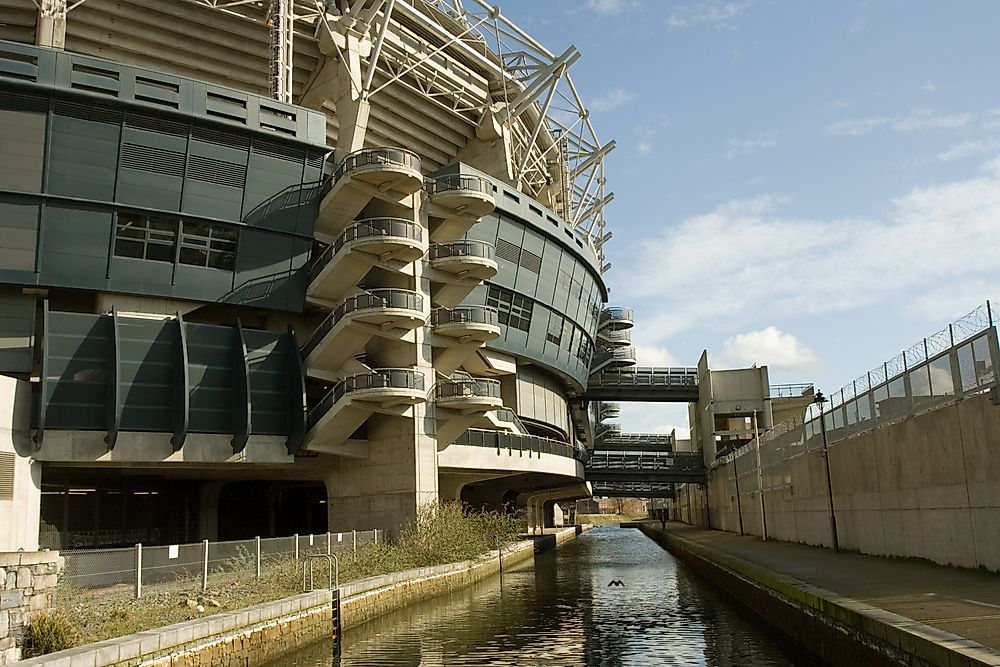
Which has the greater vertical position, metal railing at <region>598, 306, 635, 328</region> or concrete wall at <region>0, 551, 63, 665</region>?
metal railing at <region>598, 306, 635, 328</region>

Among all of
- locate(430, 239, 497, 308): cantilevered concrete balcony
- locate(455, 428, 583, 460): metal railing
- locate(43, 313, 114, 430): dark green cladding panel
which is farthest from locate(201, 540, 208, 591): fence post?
locate(455, 428, 583, 460): metal railing

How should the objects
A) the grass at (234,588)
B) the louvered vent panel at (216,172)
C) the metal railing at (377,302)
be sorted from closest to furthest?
the grass at (234,588)
the louvered vent panel at (216,172)
the metal railing at (377,302)

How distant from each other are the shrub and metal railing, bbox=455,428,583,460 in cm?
3017

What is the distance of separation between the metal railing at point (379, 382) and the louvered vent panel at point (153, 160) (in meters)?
10.9

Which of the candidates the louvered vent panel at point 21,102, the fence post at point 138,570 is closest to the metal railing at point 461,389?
the louvered vent panel at point 21,102

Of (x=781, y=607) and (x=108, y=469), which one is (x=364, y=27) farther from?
(x=781, y=607)

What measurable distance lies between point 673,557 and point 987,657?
4280 cm

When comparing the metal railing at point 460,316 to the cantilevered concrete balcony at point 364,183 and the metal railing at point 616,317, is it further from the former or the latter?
the metal railing at point 616,317

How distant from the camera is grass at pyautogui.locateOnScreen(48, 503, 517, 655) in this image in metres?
15.1

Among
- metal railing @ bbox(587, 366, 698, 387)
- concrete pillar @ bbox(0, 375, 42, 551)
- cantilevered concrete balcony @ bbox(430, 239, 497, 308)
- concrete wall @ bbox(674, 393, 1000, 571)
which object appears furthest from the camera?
metal railing @ bbox(587, 366, 698, 387)

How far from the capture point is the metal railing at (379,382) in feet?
119

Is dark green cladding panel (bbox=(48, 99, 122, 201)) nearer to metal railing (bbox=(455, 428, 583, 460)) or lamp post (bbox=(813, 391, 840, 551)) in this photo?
metal railing (bbox=(455, 428, 583, 460))

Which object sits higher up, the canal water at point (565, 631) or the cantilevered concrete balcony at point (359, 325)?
the cantilevered concrete balcony at point (359, 325)

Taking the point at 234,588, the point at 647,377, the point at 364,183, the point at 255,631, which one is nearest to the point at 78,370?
the point at 364,183
